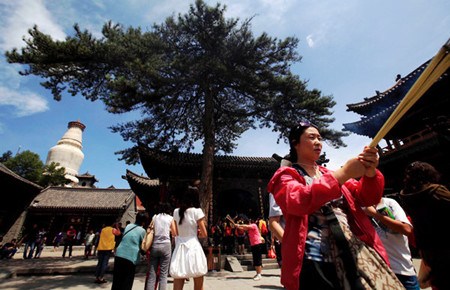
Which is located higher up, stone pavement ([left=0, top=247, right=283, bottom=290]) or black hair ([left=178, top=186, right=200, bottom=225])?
black hair ([left=178, top=186, right=200, bottom=225])

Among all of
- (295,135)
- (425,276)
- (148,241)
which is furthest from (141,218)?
(425,276)

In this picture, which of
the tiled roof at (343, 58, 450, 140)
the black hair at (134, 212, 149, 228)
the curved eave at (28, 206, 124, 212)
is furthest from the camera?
the curved eave at (28, 206, 124, 212)

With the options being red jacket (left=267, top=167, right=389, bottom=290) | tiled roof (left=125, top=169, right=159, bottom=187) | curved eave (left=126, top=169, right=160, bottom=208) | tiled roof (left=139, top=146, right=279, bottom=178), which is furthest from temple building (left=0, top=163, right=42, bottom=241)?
red jacket (left=267, top=167, right=389, bottom=290)

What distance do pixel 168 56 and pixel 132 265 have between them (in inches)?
371

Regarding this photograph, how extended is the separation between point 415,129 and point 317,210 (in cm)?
1152

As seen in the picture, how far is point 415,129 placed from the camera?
391 inches

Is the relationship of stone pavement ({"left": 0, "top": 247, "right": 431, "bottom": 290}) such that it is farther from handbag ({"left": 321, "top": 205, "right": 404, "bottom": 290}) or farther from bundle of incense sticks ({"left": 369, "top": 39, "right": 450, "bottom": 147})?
bundle of incense sticks ({"left": 369, "top": 39, "right": 450, "bottom": 147})

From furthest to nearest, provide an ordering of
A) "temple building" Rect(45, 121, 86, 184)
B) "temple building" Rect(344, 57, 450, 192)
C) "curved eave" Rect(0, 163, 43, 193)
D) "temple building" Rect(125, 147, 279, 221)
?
"temple building" Rect(45, 121, 86, 184)
"temple building" Rect(125, 147, 279, 221)
"curved eave" Rect(0, 163, 43, 193)
"temple building" Rect(344, 57, 450, 192)

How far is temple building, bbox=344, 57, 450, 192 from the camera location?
25.2 ft

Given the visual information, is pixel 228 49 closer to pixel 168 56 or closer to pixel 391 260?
pixel 168 56

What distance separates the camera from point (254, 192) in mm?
14828

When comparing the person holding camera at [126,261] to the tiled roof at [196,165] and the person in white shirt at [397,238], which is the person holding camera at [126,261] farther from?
the tiled roof at [196,165]

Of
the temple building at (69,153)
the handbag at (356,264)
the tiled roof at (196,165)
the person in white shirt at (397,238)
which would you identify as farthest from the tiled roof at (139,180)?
the temple building at (69,153)

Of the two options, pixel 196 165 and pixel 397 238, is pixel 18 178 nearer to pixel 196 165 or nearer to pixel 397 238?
pixel 196 165
